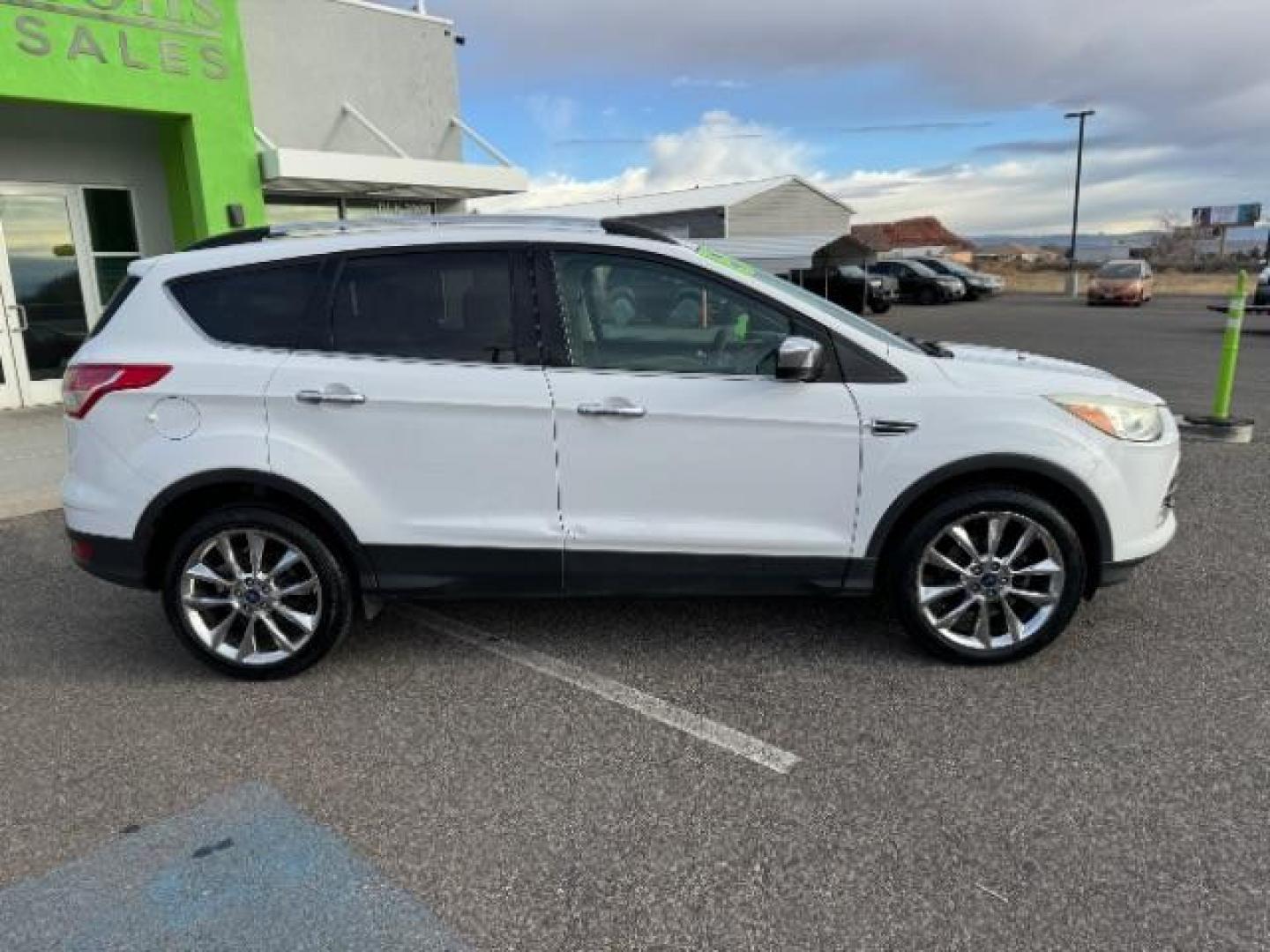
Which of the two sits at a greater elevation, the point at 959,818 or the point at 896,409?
the point at 896,409

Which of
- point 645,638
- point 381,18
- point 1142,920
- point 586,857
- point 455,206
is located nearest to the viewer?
point 1142,920

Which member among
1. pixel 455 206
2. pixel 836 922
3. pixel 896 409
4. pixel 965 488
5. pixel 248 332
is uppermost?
pixel 455 206

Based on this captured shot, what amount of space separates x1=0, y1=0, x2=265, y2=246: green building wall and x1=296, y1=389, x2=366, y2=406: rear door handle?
7.15 m

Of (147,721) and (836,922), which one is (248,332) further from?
(836,922)

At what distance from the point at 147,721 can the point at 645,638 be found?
206 cm

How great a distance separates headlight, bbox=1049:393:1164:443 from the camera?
3.66m

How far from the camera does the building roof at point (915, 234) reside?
241 ft

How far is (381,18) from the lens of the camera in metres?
12.9

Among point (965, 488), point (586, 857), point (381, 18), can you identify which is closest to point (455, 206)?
point (381, 18)

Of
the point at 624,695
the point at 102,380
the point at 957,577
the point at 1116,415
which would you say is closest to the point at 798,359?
the point at 957,577

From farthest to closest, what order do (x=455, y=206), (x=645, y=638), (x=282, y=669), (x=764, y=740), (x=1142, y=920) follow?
(x=455, y=206)
(x=645, y=638)
(x=282, y=669)
(x=764, y=740)
(x=1142, y=920)

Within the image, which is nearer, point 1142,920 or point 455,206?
point 1142,920

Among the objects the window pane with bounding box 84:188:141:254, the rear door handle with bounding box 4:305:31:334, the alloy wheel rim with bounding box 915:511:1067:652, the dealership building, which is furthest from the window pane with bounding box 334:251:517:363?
the window pane with bounding box 84:188:141:254

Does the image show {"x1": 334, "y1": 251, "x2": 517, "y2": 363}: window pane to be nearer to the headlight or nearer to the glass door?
the headlight
